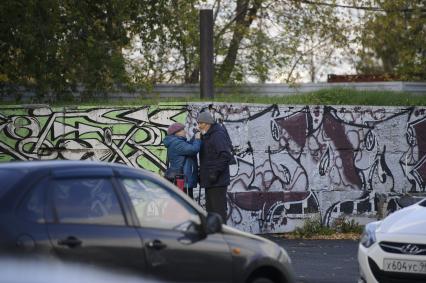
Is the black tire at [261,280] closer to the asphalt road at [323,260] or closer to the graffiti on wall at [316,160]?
the asphalt road at [323,260]

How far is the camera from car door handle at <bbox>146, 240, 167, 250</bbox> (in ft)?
23.0

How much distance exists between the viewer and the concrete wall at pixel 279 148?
15148mm

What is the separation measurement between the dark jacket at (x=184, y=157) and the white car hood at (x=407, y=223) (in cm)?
379

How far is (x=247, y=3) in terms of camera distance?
2595 centimetres

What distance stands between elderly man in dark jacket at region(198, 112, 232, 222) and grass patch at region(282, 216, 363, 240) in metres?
3.12

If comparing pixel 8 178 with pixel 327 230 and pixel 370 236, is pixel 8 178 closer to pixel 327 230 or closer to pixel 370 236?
pixel 370 236

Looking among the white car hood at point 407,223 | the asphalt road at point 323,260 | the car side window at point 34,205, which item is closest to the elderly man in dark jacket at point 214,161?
the asphalt road at point 323,260

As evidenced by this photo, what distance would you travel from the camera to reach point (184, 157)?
13000mm

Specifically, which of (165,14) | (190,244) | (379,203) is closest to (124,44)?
(165,14)

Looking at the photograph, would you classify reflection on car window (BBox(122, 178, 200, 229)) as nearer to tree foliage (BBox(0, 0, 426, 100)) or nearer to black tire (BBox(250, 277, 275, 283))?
black tire (BBox(250, 277, 275, 283))

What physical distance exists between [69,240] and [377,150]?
11.0 metres

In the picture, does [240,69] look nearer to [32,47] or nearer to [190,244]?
[32,47]

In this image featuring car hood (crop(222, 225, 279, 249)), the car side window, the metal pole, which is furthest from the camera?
the metal pole

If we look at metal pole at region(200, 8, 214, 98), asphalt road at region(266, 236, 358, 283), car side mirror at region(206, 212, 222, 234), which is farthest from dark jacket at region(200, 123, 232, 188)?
car side mirror at region(206, 212, 222, 234)
